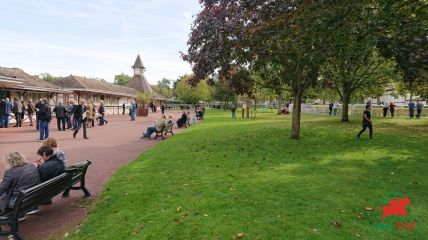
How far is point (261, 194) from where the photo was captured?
23.0 ft

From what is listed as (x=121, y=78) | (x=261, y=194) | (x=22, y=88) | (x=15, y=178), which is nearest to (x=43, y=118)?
(x=15, y=178)

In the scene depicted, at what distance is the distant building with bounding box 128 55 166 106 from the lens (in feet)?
242

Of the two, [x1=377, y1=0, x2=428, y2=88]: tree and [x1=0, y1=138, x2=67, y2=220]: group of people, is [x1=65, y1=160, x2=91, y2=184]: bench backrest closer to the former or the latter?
[x1=0, y1=138, x2=67, y2=220]: group of people

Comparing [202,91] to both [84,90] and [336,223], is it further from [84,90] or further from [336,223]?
[336,223]

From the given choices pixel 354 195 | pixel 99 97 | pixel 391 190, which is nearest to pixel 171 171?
pixel 354 195

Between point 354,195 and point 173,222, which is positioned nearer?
point 173,222

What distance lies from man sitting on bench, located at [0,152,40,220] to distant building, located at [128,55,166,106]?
6322 centimetres

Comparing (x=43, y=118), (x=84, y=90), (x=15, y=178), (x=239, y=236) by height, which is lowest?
(x=239, y=236)

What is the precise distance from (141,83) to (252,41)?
6374cm

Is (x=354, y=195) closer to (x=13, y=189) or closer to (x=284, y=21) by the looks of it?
(x=13, y=189)

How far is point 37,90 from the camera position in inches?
1200

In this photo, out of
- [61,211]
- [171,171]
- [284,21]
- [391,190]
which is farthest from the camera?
[284,21]

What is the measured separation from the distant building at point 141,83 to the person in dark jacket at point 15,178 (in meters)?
63.2

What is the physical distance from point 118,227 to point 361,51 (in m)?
8.75
